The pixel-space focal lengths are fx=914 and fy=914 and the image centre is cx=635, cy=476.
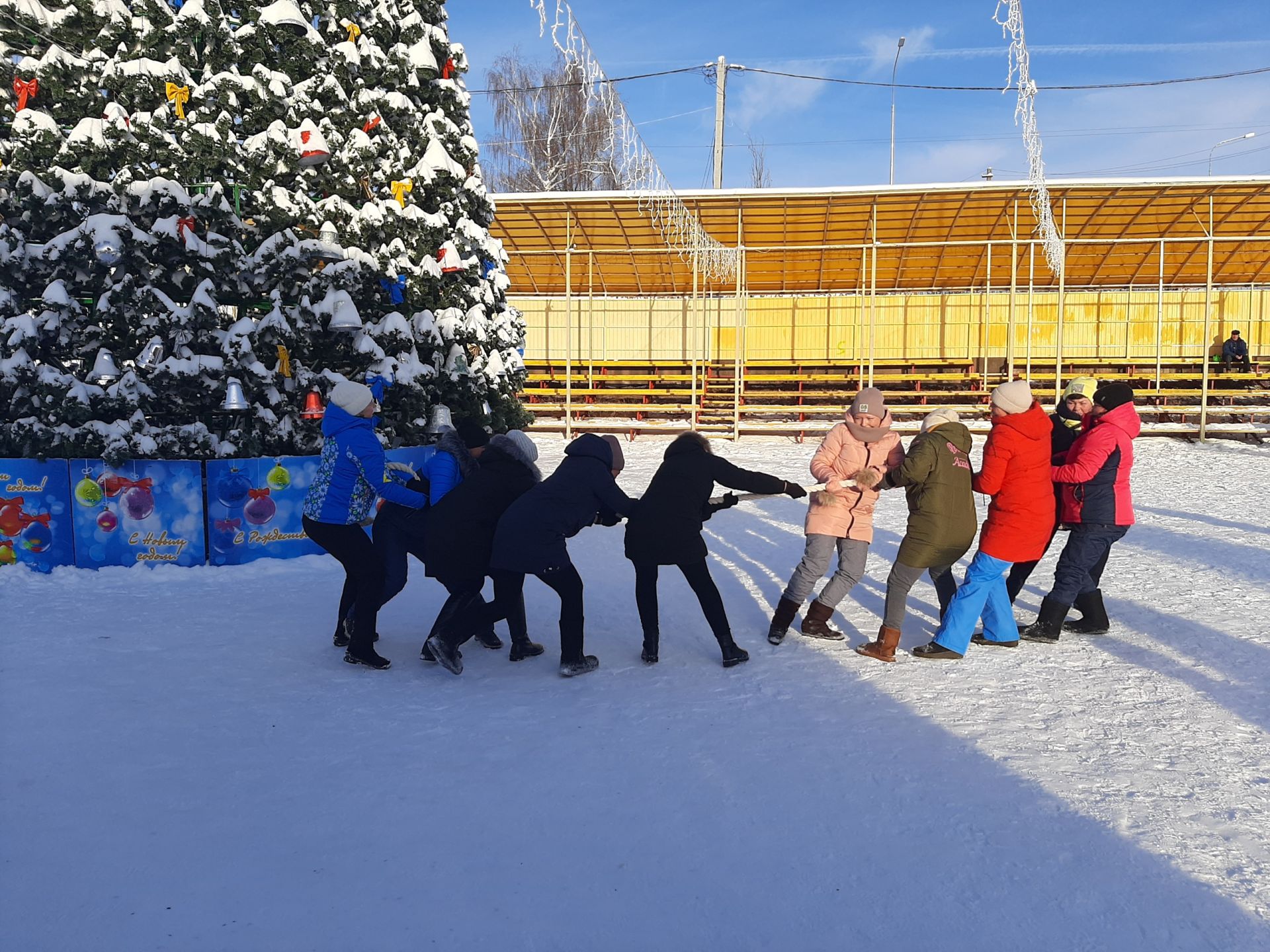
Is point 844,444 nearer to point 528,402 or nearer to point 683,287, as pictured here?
point 528,402

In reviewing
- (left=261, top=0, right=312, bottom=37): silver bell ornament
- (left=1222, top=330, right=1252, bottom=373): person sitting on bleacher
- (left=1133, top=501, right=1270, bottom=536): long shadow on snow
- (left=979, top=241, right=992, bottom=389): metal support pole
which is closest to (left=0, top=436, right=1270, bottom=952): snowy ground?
(left=1133, top=501, right=1270, bottom=536): long shadow on snow

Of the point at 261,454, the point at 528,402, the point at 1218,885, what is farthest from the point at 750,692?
the point at 528,402

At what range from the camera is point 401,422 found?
32.1 feet

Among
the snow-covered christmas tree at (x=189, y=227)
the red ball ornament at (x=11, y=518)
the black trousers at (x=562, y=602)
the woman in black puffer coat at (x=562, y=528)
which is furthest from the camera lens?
the snow-covered christmas tree at (x=189, y=227)

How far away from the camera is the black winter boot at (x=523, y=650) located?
5539 millimetres

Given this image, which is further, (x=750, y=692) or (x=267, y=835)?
(x=750, y=692)

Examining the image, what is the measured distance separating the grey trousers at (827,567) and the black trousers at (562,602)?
4.67ft

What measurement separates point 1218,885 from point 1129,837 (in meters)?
0.35

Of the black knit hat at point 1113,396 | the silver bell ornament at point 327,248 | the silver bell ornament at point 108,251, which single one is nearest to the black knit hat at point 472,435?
the black knit hat at point 1113,396

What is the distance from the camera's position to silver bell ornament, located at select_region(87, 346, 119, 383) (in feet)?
25.6

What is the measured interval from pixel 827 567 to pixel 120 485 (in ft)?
19.5

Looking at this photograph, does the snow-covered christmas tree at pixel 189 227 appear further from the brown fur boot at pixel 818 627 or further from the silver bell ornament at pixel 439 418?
the brown fur boot at pixel 818 627

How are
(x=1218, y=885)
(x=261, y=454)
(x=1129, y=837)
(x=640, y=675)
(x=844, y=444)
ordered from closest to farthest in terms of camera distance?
1. (x=1218, y=885)
2. (x=1129, y=837)
3. (x=640, y=675)
4. (x=844, y=444)
5. (x=261, y=454)

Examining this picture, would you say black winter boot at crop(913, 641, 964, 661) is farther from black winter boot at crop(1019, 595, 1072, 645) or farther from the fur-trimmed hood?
the fur-trimmed hood
